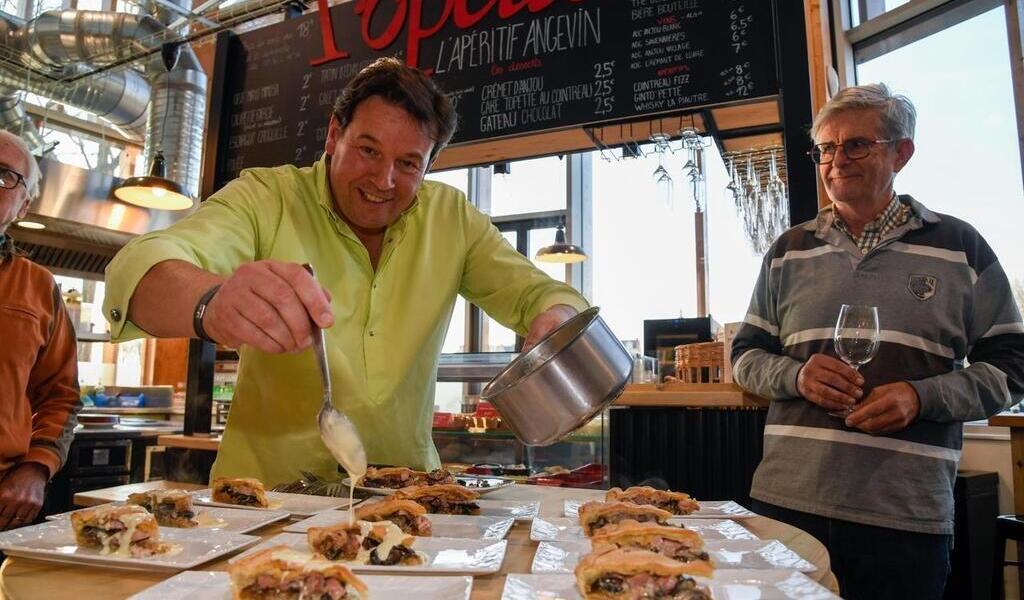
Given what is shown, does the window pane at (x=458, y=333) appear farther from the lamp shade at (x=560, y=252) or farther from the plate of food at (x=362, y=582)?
the plate of food at (x=362, y=582)

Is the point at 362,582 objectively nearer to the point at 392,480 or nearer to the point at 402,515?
the point at 402,515

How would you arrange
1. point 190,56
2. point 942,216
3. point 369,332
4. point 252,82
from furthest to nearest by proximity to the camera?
point 190,56 → point 252,82 → point 942,216 → point 369,332

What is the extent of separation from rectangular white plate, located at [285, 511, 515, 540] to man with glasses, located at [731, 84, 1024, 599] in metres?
1.02

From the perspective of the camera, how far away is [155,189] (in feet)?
14.7

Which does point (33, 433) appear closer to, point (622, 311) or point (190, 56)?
point (190, 56)

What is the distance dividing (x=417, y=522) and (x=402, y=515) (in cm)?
4

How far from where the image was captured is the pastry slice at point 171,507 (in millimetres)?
1225

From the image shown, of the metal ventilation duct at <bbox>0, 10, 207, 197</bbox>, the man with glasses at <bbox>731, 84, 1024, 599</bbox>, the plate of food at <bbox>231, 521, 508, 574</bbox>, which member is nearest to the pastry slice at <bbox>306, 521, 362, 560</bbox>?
the plate of food at <bbox>231, 521, 508, 574</bbox>

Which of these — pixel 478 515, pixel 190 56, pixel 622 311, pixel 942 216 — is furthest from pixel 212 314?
pixel 622 311

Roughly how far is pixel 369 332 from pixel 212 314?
70 cm

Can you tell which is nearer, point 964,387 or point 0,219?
point 964,387

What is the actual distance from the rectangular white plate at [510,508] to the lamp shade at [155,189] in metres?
3.69

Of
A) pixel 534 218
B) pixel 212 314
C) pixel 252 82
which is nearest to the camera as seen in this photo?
pixel 212 314

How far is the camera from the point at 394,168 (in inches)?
64.9
